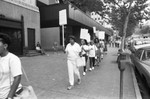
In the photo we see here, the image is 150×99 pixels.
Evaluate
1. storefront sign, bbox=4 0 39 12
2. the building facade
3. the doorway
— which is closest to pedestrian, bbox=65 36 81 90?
the building facade

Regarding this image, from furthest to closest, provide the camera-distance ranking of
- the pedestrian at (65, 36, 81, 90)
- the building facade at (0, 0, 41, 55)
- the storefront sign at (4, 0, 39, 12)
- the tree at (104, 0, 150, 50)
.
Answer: the storefront sign at (4, 0, 39, 12)
the building facade at (0, 0, 41, 55)
the tree at (104, 0, 150, 50)
the pedestrian at (65, 36, 81, 90)

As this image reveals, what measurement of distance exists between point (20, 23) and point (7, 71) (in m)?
11.3

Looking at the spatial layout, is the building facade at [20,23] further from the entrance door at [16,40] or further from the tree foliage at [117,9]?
the tree foliage at [117,9]

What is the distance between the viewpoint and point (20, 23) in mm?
12078

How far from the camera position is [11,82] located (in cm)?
192

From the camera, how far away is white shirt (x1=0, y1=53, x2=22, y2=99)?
185 cm

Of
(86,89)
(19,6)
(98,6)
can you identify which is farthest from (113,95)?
(19,6)

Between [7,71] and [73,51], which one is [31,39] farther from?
[7,71]

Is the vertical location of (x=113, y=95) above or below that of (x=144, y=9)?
below

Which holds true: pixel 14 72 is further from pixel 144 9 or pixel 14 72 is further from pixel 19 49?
pixel 19 49

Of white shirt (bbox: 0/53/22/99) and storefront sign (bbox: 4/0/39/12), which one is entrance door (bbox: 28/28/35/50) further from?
white shirt (bbox: 0/53/22/99)

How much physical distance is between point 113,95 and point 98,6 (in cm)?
702

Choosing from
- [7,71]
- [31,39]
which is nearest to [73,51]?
[7,71]

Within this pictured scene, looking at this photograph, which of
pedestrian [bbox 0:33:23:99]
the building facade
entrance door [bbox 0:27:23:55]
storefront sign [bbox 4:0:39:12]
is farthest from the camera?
storefront sign [bbox 4:0:39:12]
